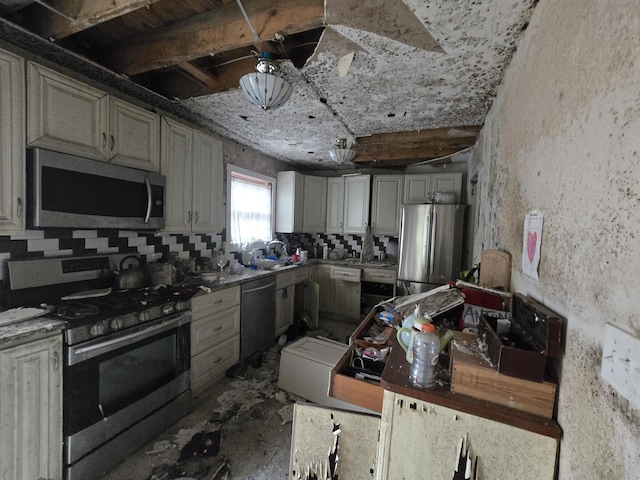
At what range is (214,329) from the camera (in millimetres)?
2186

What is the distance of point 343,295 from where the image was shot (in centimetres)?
394

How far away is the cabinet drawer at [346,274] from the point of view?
12.6 ft

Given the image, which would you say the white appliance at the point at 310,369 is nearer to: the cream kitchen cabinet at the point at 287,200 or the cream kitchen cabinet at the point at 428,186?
the cream kitchen cabinet at the point at 287,200

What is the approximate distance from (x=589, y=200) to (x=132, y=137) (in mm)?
2405

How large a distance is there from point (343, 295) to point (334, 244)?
3.29 feet

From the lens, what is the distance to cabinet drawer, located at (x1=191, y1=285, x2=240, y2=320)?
6.57 feet

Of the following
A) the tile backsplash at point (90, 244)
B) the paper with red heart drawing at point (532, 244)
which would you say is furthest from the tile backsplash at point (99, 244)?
the paper with red heart drawing at point (532, 244)

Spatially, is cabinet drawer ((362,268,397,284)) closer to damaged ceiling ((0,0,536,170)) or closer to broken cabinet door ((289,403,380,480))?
damaged ceiling ((0,0,536,170))

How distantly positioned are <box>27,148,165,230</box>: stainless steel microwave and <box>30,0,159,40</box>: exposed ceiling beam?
0.62 metres

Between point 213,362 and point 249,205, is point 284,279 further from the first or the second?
point 213,362

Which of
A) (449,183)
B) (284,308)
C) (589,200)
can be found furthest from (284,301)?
(589,200)

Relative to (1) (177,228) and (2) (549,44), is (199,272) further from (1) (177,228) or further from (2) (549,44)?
(2) (549,44)

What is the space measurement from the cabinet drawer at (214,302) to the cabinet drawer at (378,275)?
6.59ft

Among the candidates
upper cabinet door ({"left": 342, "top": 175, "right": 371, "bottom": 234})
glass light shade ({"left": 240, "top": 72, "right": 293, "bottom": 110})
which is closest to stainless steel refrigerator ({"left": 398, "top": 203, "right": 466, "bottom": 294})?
upper cabinet door ({"left": 342, "top": 175, "right": 371, "bottom": 234})
